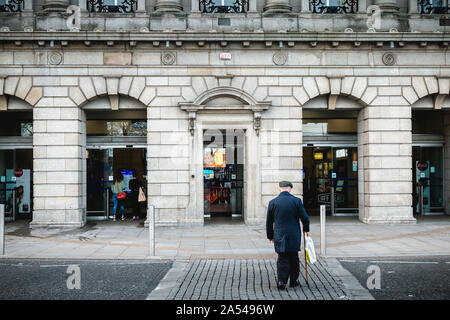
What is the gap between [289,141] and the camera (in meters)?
16.2

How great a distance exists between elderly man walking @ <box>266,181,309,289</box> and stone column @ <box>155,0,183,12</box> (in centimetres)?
1041

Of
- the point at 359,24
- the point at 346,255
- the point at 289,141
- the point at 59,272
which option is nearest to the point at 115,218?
the point at 289,141

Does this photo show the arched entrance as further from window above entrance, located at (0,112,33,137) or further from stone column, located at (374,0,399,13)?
window above entrance, located at (0,112,33,137)

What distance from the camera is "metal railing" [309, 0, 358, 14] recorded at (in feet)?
55.1

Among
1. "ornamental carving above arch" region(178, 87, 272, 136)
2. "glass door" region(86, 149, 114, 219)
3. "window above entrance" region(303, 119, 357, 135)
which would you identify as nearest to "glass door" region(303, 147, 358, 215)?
"window above entrance" region(303, 119, 357, 135)

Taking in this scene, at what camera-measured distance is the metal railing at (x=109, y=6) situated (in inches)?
647

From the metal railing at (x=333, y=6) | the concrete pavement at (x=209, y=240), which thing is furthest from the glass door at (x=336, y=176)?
the metal railing at (x=333, y=6)

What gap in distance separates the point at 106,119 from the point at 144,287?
11.3m

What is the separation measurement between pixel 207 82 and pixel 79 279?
924 centimetres

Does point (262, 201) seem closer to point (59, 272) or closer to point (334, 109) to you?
point (334, 109)

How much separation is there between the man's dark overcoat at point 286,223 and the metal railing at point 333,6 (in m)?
11.0

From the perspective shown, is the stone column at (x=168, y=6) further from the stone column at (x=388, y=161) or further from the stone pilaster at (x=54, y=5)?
the stone column at (x=388, y=161)

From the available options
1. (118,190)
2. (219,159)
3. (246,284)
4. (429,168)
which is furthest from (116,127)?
(429,168)

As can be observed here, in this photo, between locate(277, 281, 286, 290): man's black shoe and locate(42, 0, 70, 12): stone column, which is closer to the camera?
locate(277, 281, 286, 290): man's black shoe
